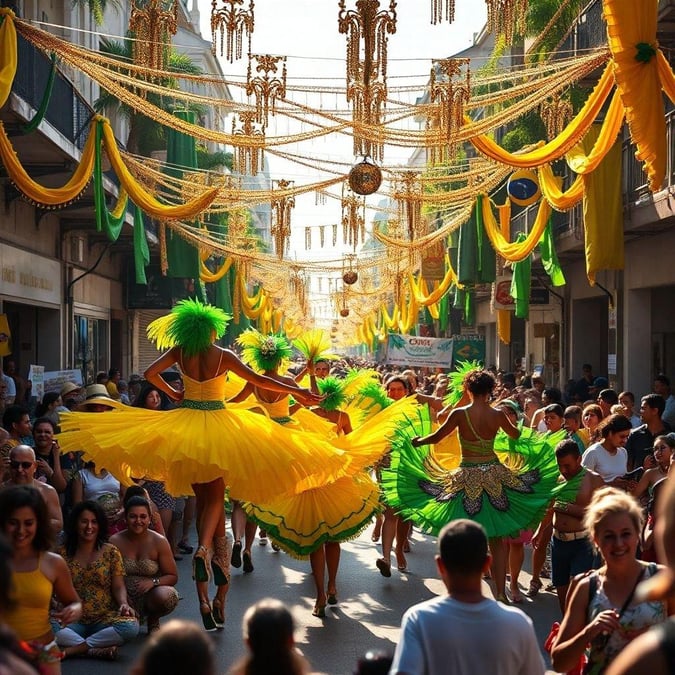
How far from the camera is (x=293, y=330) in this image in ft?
257

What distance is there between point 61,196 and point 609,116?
23.2 feet

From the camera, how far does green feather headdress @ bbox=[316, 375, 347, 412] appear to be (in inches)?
502

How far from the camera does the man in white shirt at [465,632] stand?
4.35m

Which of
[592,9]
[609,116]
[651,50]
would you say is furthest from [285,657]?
[592,9]

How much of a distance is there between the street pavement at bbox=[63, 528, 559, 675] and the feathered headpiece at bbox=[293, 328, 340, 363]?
2.35m

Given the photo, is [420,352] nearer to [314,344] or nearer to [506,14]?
[314,344]

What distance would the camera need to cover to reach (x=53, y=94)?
1923 cm

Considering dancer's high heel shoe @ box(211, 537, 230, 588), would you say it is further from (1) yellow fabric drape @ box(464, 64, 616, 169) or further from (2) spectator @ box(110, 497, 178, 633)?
(1) yellow fabric drape @ box(464, 64, 616, 169)

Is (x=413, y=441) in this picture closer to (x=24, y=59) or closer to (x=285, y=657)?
(x=285, y=657)

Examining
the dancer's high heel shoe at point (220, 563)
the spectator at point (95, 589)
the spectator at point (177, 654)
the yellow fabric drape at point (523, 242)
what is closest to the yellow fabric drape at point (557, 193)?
the yellow fabric drape at point (523, 242)

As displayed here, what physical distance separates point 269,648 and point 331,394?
29.2 feet

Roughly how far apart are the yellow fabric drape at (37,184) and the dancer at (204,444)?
197 inches

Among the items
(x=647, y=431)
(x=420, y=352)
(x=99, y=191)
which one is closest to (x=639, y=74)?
(x=647, y=431)

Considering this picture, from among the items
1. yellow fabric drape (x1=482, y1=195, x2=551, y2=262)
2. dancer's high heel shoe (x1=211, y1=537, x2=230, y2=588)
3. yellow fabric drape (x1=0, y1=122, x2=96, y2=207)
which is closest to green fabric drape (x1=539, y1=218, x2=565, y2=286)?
yellow fabric drape (x1=482, y1=195, x2=551, y2=262)
